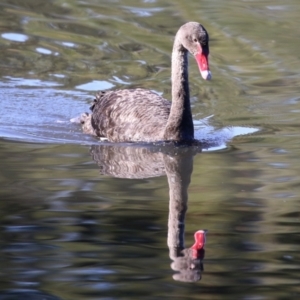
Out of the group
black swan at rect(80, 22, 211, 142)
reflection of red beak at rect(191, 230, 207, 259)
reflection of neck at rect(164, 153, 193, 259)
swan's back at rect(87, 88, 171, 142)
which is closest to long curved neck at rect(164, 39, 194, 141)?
black swan at rect(80, 22, 211, 142)

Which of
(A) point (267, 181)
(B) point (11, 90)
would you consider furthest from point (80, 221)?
(B) point (11, 90)

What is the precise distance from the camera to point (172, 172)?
7500 mm

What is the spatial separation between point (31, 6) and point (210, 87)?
4.94m

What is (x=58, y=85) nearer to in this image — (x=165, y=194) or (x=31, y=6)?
(x=31, y=6)

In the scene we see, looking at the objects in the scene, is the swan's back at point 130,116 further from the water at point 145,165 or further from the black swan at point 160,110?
the water at point 145,165

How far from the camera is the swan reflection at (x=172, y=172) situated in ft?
16.8

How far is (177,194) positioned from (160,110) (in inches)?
98.7

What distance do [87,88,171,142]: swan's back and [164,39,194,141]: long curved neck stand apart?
15 centimetres

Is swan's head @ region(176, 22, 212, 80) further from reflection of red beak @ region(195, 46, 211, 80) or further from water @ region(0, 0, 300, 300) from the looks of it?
water @ region(0, 0, 300, 300)

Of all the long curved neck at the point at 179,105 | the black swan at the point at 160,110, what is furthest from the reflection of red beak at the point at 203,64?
the long curved neck at the point at 179,105

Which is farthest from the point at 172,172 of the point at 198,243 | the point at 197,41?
the point at 198,243

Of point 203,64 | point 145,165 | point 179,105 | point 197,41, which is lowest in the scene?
point 145,165

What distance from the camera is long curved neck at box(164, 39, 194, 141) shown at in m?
8.49

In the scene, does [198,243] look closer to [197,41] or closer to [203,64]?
[203,64]
